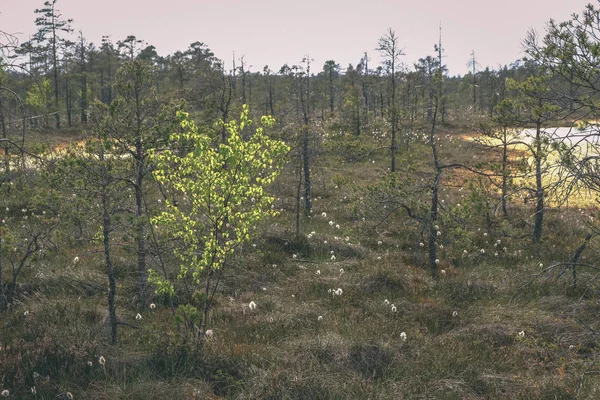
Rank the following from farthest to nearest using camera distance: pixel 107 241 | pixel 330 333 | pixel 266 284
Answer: pixel 266 284 → pixel 330 333 → pixel 107 241

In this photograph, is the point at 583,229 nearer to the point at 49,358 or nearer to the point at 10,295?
the point at 49,358

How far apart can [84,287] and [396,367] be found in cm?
716


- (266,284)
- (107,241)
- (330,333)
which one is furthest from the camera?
(266,284)

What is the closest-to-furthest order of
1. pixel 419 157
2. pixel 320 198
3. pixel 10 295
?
pixel 10 295 → pixel 320 198 → pixel 419 157

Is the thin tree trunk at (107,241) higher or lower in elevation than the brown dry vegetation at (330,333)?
higher

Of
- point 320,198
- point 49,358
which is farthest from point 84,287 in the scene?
point 320,198

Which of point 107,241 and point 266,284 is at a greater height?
point 107,241

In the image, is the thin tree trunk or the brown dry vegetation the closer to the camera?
the brown dry vegetation

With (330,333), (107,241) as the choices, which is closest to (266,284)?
(330,333)

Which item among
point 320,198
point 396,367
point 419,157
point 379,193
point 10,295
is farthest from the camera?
point 419,157

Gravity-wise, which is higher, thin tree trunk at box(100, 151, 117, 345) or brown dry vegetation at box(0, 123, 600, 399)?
thin tree trunk at box(100, 151, 117, 345)

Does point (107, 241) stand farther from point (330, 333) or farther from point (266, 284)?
point (266, 284)

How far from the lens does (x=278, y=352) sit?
21.1 ft

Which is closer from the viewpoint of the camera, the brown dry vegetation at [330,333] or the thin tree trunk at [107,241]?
the brown dry vegetation at [330,333]
